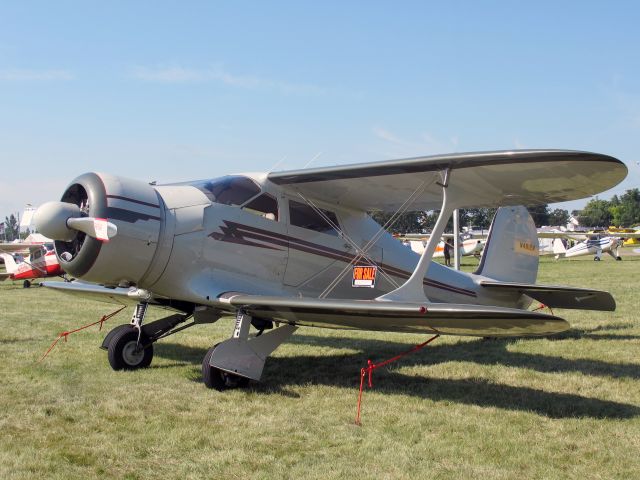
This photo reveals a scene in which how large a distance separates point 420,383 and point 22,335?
709 cm

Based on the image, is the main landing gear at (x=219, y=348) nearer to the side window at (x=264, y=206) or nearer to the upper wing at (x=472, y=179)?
the side window at (x=264, y=206)

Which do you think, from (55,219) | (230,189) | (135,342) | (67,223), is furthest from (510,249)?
(55,219)

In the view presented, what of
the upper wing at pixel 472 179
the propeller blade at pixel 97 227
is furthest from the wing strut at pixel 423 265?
the propeller blade at pixel 97 227

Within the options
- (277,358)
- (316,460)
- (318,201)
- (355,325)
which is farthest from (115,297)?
(316,460)

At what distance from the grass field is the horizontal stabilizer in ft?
2.18

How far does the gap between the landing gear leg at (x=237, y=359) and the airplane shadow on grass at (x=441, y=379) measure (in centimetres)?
24

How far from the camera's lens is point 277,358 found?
8.29m

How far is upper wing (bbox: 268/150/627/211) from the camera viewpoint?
587 cm

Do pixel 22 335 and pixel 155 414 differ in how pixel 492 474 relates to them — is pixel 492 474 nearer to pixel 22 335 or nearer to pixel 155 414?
pixel 155 414

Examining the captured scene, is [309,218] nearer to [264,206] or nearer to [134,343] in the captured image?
[264,206]

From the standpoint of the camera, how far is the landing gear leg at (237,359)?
616cm

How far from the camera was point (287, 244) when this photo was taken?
7266 millimetres

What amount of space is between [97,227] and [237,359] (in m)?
1.90

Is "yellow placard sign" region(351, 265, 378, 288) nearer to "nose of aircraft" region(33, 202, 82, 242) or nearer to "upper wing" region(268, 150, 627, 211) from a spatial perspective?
"upper wing" region(268, 150, 627, 211)
